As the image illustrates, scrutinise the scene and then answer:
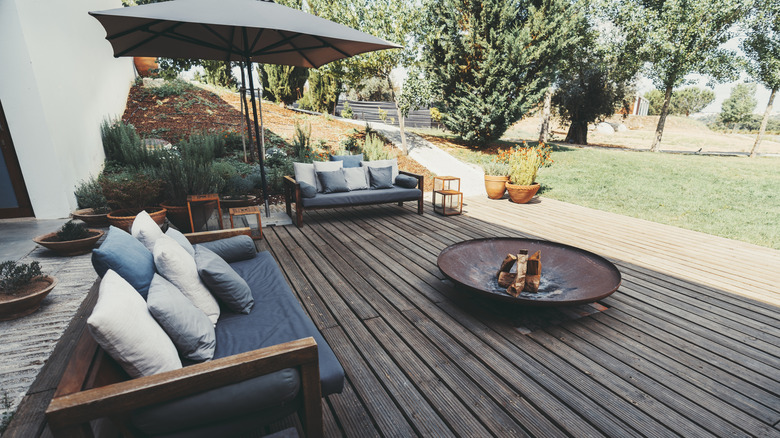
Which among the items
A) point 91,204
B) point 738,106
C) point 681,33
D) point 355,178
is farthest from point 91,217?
point 738,106

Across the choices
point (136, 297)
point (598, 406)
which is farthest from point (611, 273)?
point (136, 297)

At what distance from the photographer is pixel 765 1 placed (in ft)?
34.5

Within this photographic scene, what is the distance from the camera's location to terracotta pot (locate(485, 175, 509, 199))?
6.23 metres

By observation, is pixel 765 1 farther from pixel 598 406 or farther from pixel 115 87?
pixel 115 87

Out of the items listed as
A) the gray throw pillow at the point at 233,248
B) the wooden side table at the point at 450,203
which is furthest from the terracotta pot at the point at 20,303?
the wooden side table at the point at 450,203

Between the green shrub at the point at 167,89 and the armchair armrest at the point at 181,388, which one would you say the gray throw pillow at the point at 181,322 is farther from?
the green shrub at the point at 167,89

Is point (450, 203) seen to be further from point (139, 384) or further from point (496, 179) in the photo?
point (139, 384)

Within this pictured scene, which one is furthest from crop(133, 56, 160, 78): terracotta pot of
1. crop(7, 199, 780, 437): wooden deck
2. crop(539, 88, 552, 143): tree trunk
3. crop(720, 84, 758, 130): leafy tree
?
crop(720, 84, 758, 130): leafy tree

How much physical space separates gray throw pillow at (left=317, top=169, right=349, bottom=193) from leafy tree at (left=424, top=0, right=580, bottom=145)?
6275mm

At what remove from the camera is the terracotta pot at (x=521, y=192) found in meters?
5.89

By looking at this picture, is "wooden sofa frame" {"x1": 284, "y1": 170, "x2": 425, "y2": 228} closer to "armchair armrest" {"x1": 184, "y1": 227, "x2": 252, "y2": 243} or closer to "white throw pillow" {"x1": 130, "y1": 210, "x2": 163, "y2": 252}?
"armchair armrest" {"x1": 184, "y1": 227, "x2": 252, "y2": 243}

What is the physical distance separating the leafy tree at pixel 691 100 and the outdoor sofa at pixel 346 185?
1942 inches

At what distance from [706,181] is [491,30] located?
20.0ft

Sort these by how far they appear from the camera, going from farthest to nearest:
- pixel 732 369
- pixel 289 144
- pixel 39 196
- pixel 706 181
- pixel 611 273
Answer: pixel 289 144 → pixel 706 181 → pixel 39 196 → pixel 611 273 → pixel 732 369
